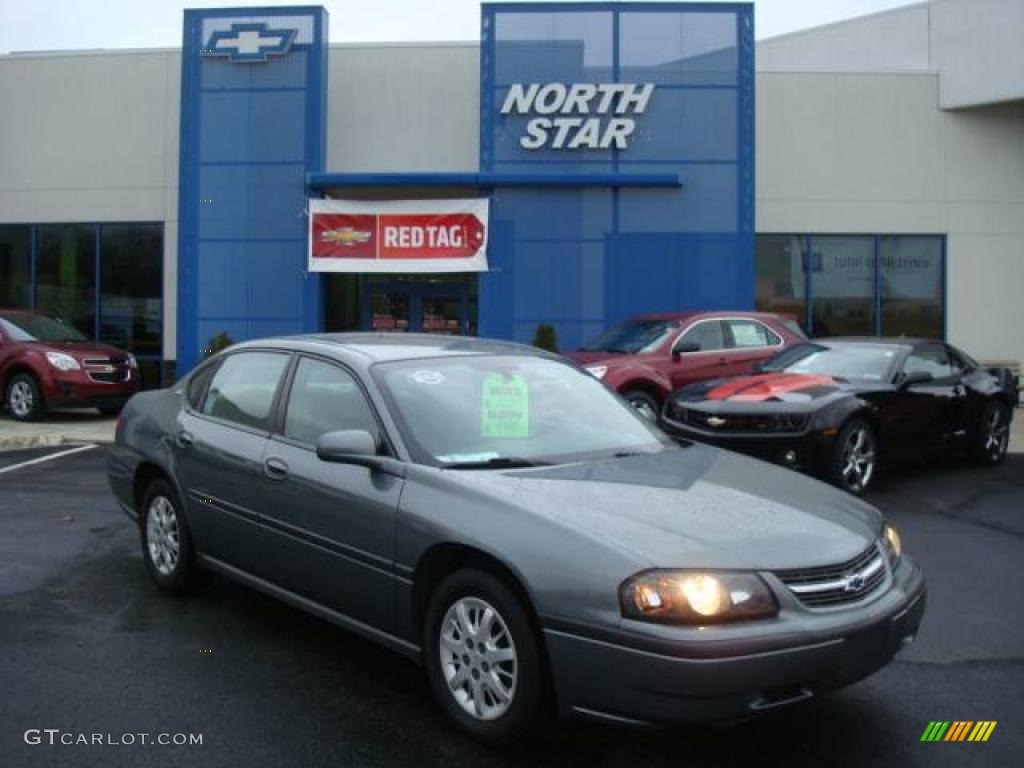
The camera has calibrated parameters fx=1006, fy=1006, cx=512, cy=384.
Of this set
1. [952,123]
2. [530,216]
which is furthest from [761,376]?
[952,123]

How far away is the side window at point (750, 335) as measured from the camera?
1214 cm

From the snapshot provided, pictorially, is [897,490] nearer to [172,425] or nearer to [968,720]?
[968,720]

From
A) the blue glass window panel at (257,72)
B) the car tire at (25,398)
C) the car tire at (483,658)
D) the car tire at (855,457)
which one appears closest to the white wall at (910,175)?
the blue glass window panel at (257,72)

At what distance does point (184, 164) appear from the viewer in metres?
16.7

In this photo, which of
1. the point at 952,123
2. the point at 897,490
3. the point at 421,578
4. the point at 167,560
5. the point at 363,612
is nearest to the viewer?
the point at 421,578

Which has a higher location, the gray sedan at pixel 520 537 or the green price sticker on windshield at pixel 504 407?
the green price sticker on windshield at pixel 504 407

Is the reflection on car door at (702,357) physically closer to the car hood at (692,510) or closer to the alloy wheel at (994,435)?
the alloy wheel at (994,435)

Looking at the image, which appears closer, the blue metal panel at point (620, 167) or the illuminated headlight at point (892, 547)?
the illuminated headlight at point (892, 547)

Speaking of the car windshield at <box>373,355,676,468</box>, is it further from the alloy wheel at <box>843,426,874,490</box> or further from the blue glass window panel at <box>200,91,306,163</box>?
the blue glass window panel at <box>200,91,306,163</box>

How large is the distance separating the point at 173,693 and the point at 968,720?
3.15 meters

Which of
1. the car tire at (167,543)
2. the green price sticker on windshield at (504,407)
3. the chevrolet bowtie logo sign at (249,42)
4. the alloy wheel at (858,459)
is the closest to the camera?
the green price sticker on windshield at (504,407)

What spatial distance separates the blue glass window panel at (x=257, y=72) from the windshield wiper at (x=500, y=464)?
13988mm

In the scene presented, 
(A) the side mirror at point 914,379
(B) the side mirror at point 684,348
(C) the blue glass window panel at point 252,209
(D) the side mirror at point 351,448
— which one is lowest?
(D) the side mirror at point 351,448

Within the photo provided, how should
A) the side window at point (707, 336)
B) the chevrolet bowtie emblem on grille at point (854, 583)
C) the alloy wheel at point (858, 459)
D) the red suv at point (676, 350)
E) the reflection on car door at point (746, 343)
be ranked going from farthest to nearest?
the reflection on car door at point (746, 343), the side window at point (707, 336), the red suv at point (676, 350), the alloy wheel at point (858, 459), the chevrolet bowtie emblem on grille at point (854, 583)
